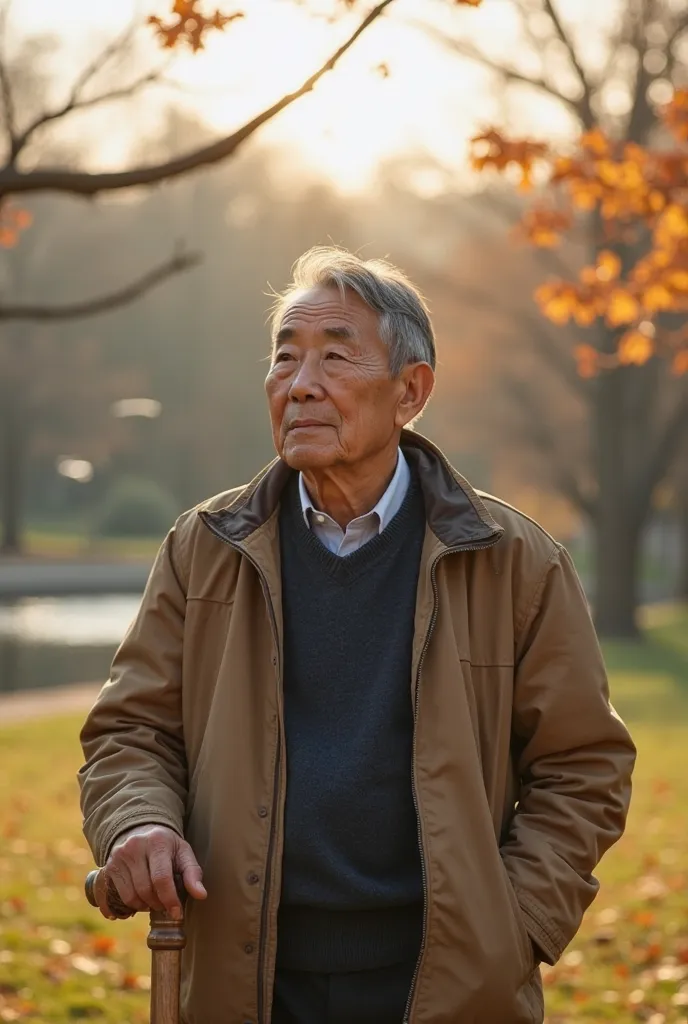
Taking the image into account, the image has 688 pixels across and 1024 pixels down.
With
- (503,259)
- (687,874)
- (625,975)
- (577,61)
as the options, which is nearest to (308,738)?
(625,975)

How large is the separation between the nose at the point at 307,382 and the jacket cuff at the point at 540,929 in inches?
42.1

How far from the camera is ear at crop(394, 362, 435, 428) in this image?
3053 mm

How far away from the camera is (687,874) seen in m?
7.43

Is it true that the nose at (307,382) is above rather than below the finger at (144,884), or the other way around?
above

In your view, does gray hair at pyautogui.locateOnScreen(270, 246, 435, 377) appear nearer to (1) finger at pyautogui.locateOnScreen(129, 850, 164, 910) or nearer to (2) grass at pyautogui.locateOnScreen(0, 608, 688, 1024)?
(1) finger at pyautogui.locateOnScreen(129, 850, 164, 910)

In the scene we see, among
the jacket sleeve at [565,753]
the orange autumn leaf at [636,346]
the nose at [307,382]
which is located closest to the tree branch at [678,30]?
the orange autumn leaf at [636,346]

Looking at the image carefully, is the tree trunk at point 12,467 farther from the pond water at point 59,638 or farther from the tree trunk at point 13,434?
the pond water at point 59,638

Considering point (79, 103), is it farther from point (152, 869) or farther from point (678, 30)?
point (678, 30)

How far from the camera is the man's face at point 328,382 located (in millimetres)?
2932

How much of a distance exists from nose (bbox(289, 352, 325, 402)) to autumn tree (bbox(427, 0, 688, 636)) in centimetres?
500

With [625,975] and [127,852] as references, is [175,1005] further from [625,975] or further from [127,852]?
[625,975]

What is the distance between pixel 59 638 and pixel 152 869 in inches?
757

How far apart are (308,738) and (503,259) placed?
27.9m

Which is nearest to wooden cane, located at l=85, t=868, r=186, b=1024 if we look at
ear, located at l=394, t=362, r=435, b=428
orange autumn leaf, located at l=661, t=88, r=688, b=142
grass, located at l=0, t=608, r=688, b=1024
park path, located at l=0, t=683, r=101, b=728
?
ear, located at l=394, t=362, r=435, b=428
